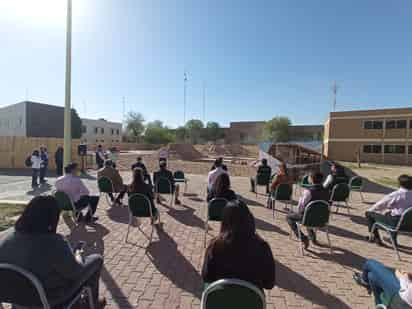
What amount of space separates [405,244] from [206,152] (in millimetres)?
37355

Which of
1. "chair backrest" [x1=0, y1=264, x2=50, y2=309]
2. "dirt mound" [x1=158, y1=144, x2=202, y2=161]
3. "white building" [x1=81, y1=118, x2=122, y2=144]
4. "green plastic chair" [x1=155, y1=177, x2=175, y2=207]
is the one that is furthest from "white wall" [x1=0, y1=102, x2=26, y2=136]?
"chair backrest" [x1=0, y1=264, x2=50, y2=309]

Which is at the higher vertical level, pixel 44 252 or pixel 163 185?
pixel 44 252

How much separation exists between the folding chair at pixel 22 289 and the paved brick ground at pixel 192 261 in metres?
1.06

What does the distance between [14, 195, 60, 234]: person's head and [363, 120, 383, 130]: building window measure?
A: 135 feet

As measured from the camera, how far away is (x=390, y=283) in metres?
2.13

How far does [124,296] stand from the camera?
2680mm

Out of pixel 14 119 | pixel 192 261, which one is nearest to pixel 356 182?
pixel 192 261

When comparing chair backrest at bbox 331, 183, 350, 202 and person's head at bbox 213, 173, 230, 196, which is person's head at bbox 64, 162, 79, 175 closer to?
person's head at bbox 213, 173, 230, 196

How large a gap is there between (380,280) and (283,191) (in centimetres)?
350

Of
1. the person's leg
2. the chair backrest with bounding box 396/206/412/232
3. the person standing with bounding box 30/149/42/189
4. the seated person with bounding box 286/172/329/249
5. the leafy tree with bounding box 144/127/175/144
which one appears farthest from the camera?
the leafy tree with bounding box 144/127/175/144

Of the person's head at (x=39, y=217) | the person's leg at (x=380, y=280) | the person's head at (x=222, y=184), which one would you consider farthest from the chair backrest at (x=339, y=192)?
the person's head at (x=39, y=217)

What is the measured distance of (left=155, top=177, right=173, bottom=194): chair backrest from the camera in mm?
6344

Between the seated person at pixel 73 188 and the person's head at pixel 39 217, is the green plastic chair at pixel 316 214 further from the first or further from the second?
the seated person at pixel 73 188

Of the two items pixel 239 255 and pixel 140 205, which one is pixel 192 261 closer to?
pixel 140 205
